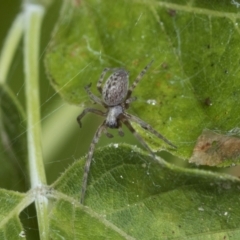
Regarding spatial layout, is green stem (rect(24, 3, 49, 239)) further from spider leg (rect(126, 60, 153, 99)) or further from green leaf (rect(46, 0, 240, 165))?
spider leg (rect(126, 60, 153, 99))

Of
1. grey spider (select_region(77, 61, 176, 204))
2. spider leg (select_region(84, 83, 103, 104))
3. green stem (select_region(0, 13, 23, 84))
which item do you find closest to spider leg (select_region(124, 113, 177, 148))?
grey spider (select_region(77, 61, 176, 204))

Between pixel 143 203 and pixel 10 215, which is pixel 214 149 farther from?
pixel 10 215

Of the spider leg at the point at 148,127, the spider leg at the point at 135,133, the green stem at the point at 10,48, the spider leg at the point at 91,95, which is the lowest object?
the spider leg at the point at 135,133

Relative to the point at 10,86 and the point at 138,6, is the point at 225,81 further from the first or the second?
the point at 10,86

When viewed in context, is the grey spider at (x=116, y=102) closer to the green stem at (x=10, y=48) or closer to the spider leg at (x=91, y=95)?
the spider leg at (x=91, y=95)

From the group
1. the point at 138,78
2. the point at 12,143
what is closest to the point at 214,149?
the point at 138,78

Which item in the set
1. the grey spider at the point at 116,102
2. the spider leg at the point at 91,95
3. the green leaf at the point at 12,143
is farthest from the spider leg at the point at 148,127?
the green leaf at the point at 12,143
